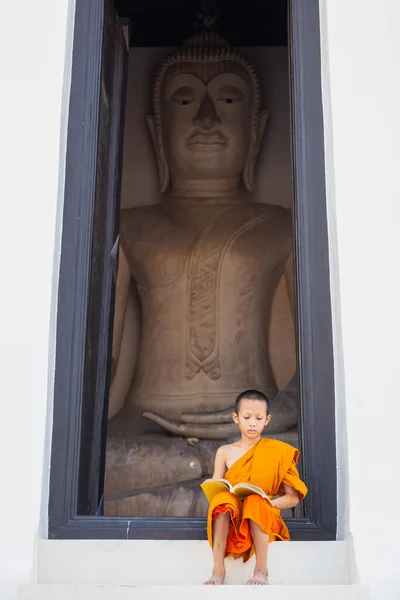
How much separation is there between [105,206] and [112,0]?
0.67m

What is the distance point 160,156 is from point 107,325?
4.96 feet

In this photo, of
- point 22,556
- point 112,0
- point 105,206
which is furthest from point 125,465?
point 112,0

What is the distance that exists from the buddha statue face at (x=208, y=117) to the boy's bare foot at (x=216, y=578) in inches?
92.0

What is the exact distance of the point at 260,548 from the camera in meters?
2.44

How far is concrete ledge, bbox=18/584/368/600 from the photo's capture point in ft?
7.71

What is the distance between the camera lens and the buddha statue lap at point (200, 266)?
162 inches

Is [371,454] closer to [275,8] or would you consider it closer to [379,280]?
[379,280]

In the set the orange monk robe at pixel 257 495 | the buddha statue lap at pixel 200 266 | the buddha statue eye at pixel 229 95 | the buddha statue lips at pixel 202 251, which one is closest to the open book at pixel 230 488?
the orange monk robe at pixel 257 495

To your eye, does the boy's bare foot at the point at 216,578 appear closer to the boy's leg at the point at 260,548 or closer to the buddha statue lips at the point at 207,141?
the boy's leg at the point at 260,548

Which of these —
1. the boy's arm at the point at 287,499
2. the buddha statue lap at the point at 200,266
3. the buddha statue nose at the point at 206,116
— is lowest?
the boy's arm at the point at 287,499

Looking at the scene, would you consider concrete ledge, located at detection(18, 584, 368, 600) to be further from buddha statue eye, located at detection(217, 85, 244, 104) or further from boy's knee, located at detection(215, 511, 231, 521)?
buddha statue eye, located at detection(217, 85, 244, 104)

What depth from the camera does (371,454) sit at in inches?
103

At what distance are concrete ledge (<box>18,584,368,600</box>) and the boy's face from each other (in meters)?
0.42

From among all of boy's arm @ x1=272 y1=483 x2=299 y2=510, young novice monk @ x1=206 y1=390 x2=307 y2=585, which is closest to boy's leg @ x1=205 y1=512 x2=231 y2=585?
young novice monk @ x1=206 y1=390 x2=307 y2=585
